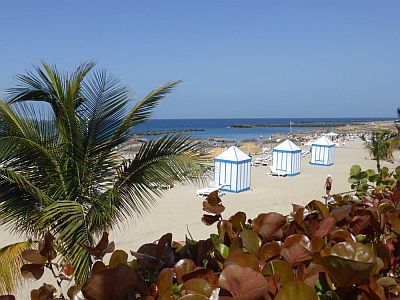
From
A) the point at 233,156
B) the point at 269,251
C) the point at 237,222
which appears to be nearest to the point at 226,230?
the point at 237,222

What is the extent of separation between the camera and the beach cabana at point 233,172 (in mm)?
15134

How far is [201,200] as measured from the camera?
545 inches

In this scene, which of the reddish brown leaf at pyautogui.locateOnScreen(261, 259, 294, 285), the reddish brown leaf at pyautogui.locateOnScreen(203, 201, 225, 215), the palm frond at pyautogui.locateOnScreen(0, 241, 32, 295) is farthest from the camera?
the palm frond at pyautogui.locateOnScreen(0, 241, 32, 295)

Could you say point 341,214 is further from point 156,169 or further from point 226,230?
point 156,169

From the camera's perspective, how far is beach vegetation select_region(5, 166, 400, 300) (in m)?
0.83

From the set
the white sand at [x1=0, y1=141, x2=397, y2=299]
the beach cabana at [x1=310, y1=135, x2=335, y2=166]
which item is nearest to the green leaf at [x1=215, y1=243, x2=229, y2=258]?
the white sand at [x1=0, y1=141, x2=397, y2=299]

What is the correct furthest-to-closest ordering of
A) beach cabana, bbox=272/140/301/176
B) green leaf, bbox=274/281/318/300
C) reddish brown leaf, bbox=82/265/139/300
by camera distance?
beach cabana, bbox=272/140/301/176
reddish brown leaf, bbox=82/265/139/300
green leaf, bbox=274/281/318/300

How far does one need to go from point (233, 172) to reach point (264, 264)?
Result: 14.1 meters

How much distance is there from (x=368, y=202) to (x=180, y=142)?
2.82m

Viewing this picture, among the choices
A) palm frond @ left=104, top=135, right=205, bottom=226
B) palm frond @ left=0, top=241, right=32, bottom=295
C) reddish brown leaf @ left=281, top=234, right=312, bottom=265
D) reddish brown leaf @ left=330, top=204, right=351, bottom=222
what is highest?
reddish brown leaf @ left=330, top=204, right=351, bottom=222

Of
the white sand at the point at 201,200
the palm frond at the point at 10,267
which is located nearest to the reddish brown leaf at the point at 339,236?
the palm frond at the point at 10,267

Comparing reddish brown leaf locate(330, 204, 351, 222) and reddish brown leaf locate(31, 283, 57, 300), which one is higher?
reddish brown leaf locate(330, 204, 351, 222)

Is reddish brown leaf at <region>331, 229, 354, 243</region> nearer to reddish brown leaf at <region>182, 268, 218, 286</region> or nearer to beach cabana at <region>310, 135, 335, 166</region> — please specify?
reddish brown leaf at <region>182, 268, 218, 286</region>

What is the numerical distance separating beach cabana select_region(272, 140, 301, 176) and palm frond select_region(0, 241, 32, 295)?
16247 mm
